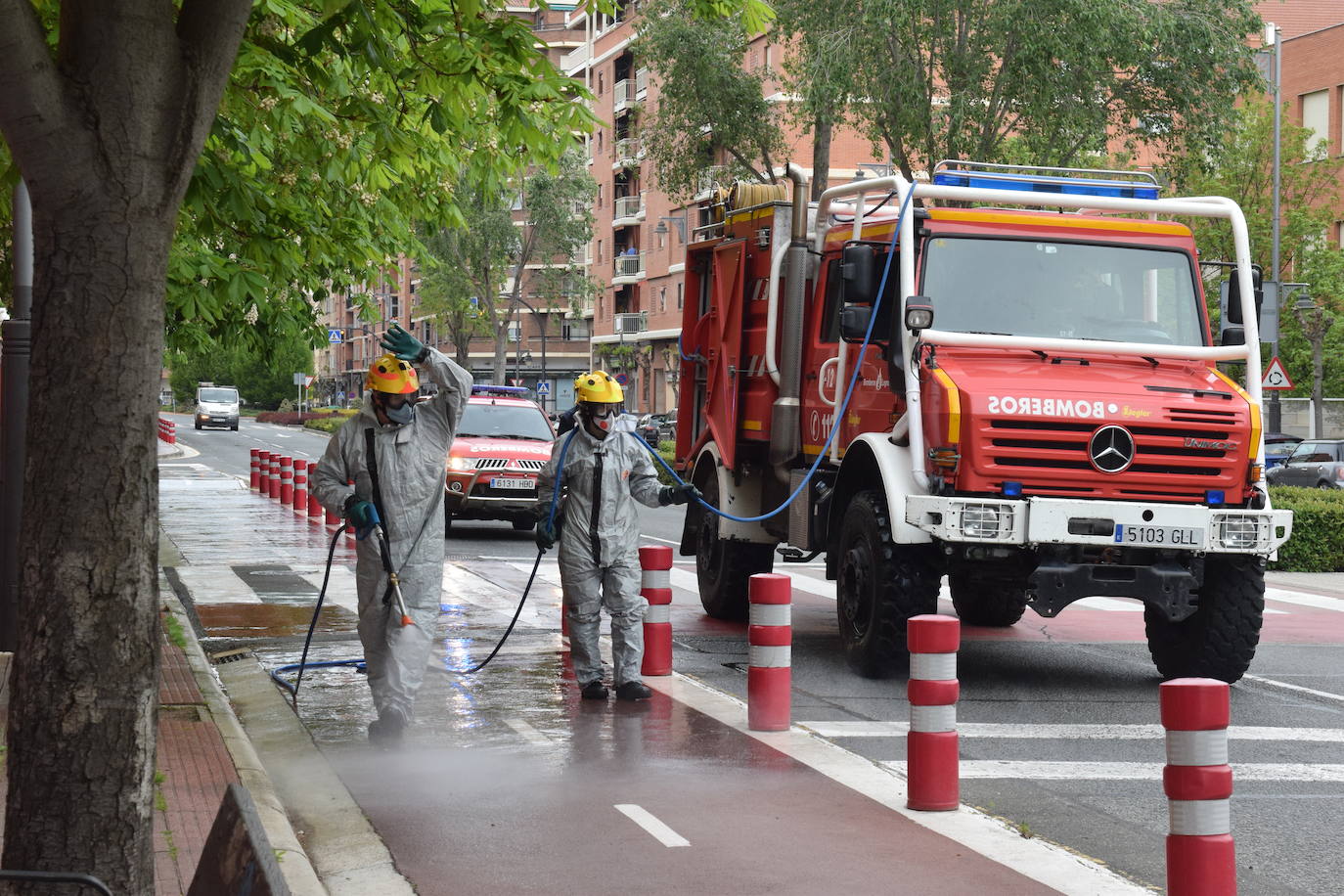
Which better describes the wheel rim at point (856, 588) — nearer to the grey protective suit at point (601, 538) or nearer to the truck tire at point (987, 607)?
the grey protective suit at point (601, 538)

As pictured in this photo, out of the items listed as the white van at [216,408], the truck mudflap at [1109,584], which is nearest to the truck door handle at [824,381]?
the truck mudflap at [1109,584]

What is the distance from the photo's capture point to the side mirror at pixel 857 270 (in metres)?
10.7

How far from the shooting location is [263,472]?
3353 cm

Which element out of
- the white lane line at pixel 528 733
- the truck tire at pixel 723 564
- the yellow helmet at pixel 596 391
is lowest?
the white lane line at pixel 528 733

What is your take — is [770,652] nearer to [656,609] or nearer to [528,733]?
[528,733]

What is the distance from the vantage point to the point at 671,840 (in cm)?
655

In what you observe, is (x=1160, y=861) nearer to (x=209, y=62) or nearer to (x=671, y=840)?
(x=671, y=840)

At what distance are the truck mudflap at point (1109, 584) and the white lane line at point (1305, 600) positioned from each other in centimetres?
640

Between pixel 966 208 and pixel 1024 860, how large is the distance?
231 inches

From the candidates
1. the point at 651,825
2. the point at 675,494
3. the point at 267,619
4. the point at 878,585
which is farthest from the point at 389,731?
the point at 267,619

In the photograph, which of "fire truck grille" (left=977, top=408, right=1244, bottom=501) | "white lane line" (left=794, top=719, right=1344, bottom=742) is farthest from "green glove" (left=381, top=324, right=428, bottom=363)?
"fire truck grille" (left=977, top=408, right=1244, bottom=501)

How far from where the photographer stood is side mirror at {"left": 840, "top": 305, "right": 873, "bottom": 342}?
10.8 m

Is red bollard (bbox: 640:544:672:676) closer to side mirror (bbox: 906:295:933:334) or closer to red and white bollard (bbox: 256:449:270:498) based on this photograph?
side mirror (bbox: 906:295:933:334)

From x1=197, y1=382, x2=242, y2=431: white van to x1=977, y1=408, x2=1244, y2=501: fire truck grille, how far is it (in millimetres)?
74215
